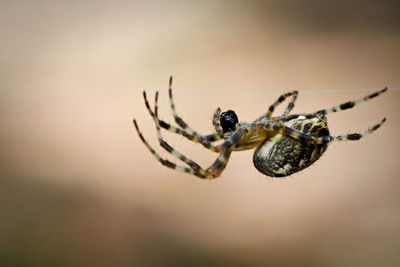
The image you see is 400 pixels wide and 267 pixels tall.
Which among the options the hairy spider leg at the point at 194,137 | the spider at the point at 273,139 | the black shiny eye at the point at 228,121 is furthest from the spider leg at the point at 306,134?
the hairy spider leg at the point at 194,137

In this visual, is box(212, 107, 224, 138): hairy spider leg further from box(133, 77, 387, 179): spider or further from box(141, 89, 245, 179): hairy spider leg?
box(141, 89, 245, 179): hairy spider leg

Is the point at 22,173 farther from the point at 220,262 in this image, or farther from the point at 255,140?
the point at 255,140

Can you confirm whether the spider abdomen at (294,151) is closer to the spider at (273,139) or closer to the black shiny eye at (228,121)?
the spider at (273,139)

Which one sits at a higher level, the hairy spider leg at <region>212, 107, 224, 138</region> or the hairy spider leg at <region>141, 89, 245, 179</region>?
the hairy spider leg at <region>212, 107, 224, 138</region>

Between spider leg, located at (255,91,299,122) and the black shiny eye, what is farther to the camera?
the black shiny eye

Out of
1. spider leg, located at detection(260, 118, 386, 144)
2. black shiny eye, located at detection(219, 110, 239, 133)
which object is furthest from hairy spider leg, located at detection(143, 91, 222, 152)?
spider leg, located at detection(260, 118, 386, 144)

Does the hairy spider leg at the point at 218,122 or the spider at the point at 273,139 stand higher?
the hairy spider leg at the point at 218,122

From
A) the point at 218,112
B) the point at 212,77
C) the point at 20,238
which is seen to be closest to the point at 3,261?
the point at 20,238

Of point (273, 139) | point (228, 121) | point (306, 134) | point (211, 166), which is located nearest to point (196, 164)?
point (211, 166)

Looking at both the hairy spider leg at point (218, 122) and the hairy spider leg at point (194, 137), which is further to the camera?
the hairy spider leg at point (218, 122)
